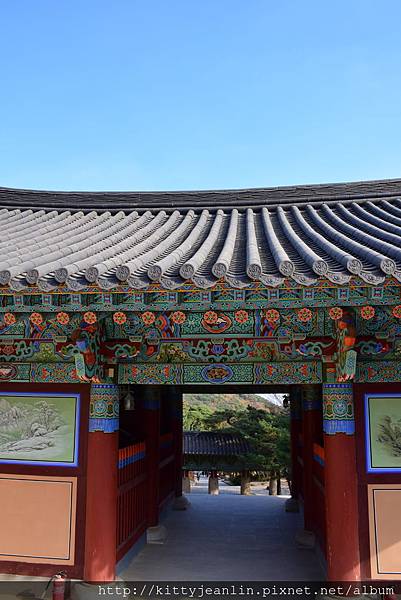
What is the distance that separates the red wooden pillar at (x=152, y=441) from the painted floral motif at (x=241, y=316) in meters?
3.82

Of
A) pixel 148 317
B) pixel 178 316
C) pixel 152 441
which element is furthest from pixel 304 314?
pixel 152 441

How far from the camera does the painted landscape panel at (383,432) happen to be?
5719 mm

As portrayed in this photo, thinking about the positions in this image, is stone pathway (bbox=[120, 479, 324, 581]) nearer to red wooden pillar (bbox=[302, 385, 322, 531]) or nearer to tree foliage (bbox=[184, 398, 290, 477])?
red wooden pillar (bbox=[302, 385, 322, 531])

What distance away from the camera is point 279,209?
8.68 metres

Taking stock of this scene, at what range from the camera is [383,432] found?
5758 mm

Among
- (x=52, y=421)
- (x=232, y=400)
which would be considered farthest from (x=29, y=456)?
(x=232, y=400)

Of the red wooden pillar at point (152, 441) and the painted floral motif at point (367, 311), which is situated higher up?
the painted floral motif at point (367, 311)

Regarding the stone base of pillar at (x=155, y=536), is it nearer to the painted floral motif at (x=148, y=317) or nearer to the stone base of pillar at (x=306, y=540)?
the stone base of pillar at (x=306, y=540)

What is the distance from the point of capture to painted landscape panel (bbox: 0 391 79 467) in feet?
20.0

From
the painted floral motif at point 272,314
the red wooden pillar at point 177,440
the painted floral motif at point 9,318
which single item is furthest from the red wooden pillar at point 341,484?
the red wooden pillar at point 177,440

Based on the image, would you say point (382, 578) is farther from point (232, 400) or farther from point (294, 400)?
point (232, 400)

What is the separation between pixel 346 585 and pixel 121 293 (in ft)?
13.1

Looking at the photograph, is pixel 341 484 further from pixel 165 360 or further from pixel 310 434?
pixel 310 434

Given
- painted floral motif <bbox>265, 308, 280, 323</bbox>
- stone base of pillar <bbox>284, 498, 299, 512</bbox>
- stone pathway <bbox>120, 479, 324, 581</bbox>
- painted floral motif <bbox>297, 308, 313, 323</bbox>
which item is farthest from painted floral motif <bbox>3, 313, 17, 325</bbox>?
stone base of pillar <bbox>284, 498, 299, 512</bbox>
